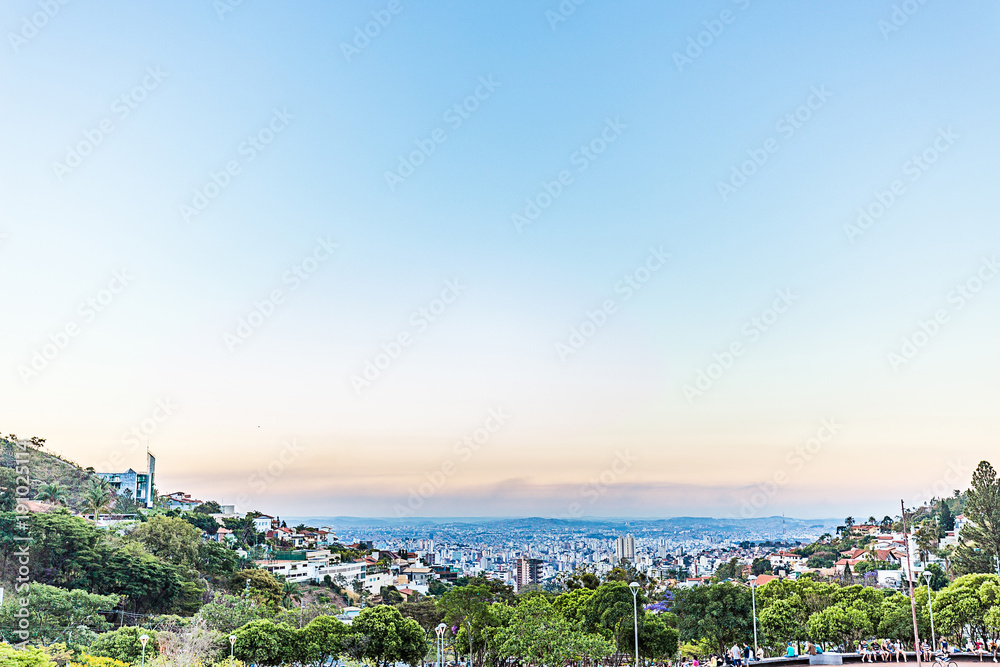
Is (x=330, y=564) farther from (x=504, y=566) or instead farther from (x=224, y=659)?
(x=504, y=566)

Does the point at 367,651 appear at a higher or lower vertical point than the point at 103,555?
lower

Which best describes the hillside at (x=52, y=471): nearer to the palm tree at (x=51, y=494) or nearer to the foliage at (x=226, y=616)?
the palm tree at (x=51, y=494)

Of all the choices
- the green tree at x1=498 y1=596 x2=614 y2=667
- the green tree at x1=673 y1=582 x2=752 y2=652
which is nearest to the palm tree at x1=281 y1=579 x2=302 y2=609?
the green tree at x1=498 y1=596 x2=614 y2=667

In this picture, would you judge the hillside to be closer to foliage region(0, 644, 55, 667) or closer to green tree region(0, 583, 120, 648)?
green tree region(0, 583, 120, 648)

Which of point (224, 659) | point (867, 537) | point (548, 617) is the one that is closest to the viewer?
point (224, 659)

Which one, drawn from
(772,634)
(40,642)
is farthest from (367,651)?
(772,634)

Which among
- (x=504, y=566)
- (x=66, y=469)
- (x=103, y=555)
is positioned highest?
(x=66, y=469)

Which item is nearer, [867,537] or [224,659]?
[224,659]
